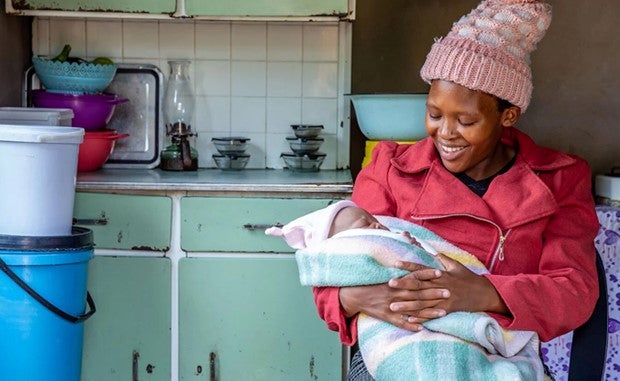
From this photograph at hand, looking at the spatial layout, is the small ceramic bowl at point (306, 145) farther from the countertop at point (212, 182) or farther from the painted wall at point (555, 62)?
the painted wall at point (555, 62)

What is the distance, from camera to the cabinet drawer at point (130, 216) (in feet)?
10.2

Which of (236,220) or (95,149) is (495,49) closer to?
(236,220)

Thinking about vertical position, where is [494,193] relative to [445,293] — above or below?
above

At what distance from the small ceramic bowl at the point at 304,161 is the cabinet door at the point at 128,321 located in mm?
683

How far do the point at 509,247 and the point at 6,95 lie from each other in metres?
2.27

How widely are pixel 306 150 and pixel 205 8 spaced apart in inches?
26.2

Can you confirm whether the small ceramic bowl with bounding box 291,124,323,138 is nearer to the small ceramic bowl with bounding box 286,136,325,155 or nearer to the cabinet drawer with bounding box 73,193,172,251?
the small ceramic bowl with bounding box 286,136,325,155

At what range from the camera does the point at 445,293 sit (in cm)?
173

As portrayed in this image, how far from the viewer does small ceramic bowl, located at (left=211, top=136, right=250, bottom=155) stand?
11.5ft

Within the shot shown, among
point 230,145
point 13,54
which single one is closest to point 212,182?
point 230,145

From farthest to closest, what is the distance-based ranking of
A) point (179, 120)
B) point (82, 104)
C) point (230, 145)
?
point (179, 120), point (230, 145), point (82, 104)

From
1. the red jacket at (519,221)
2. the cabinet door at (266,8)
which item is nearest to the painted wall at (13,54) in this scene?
the cabinet door at (266,8)

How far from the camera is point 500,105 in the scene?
1997 mm

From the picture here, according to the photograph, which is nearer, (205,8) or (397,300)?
(397,300)
